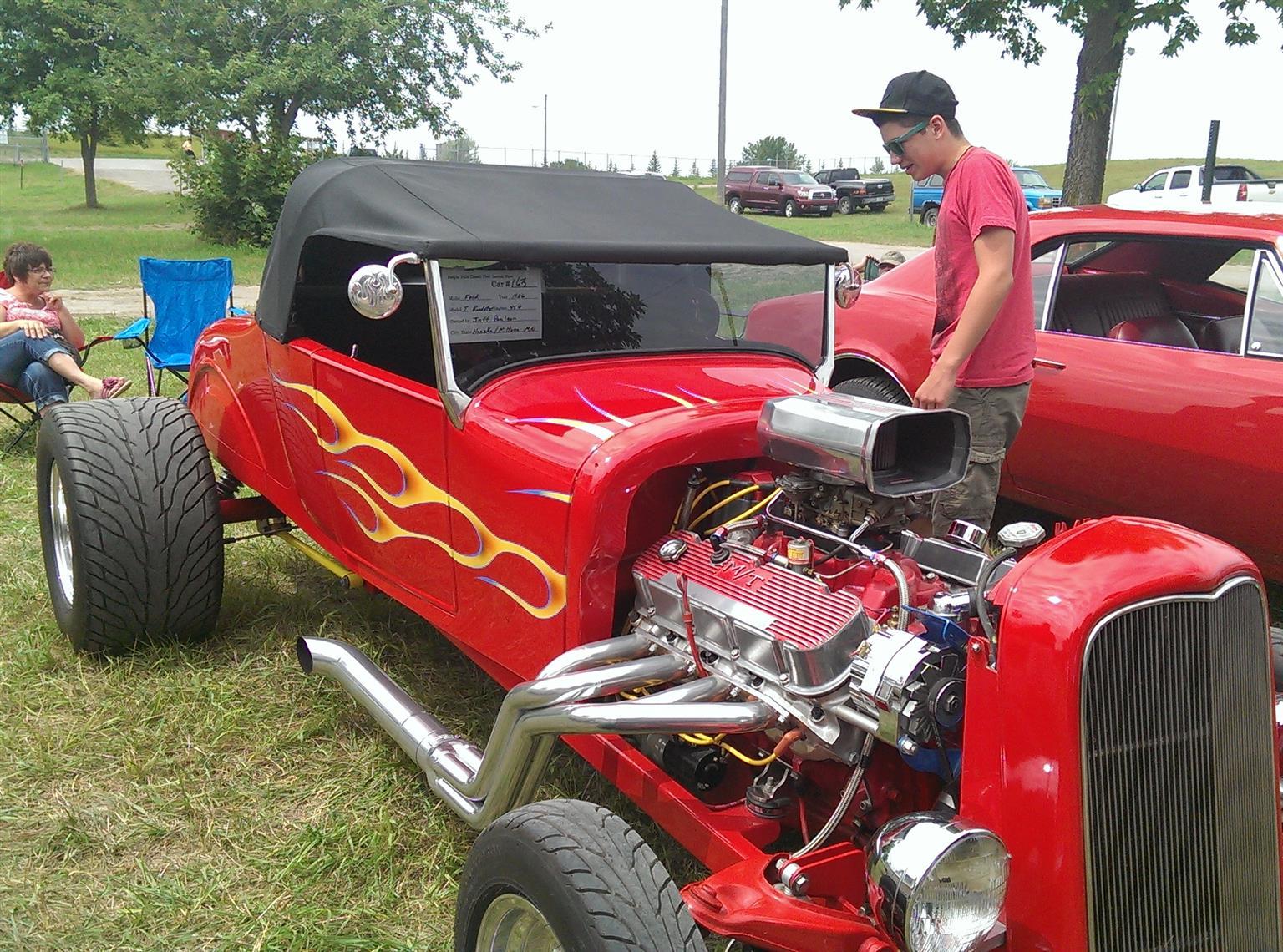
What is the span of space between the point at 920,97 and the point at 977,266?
0.58 metres

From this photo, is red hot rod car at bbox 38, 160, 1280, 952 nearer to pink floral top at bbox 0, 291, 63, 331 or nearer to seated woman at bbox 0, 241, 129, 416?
seated woman at bbox 0, 241, 129, 416

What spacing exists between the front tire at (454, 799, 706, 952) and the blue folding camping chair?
254 inches

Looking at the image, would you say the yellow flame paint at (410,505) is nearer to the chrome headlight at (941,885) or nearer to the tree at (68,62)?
the chrome headlight at (941,885)

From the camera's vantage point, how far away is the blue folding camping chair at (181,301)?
7836 mm

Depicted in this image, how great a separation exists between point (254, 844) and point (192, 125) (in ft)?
80.5

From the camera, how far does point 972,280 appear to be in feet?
11.7

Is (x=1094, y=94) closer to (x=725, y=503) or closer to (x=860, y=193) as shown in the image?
(x=725, y=503)

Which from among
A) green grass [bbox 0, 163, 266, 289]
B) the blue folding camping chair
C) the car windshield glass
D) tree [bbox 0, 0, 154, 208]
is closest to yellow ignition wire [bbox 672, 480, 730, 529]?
the car windshield glass

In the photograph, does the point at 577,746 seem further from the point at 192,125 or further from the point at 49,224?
the point at 49,224

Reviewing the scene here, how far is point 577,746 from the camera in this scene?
8.98 feet

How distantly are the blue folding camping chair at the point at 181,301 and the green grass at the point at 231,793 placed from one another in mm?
3732

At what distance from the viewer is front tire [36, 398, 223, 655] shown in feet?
11.9

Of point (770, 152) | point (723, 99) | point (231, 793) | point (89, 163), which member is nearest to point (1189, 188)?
point (723, 99)

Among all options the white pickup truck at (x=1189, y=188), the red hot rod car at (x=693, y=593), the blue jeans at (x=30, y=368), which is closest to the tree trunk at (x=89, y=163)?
the white pickup truck at (x=1189, y=188)
